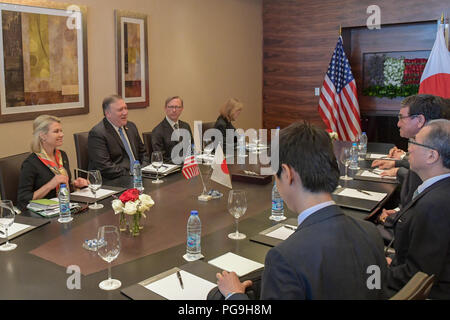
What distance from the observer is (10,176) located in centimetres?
300

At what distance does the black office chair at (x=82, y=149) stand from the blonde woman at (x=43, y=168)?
64 centimetres

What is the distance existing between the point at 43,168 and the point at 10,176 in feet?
0.78

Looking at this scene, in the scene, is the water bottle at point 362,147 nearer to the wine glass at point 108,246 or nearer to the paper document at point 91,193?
the paper document at point 91,193

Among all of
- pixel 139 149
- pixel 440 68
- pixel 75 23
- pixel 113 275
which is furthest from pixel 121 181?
pixel 440 68

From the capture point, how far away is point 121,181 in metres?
3.27

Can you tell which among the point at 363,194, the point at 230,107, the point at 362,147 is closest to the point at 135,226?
the point at 363,194

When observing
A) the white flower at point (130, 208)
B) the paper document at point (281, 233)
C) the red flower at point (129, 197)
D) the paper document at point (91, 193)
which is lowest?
the paper document at point (281, 233)

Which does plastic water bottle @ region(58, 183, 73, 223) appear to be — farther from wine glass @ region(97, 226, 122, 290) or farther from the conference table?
wine glass @ region(97, 226, 122, 290)

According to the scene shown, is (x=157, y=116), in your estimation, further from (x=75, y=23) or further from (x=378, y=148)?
(x=378, y=148)

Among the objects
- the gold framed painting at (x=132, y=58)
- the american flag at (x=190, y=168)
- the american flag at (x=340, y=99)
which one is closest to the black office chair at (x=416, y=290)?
the american flag at (x=190, y=168)

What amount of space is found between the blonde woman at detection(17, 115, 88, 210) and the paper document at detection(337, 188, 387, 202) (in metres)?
1.76

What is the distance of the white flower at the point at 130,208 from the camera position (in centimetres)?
209

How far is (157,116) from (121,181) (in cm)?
279

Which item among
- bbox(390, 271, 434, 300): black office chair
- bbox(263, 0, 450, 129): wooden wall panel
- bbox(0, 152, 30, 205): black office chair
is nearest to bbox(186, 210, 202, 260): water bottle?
bbox(390, 271, 434, 300): black office chair
